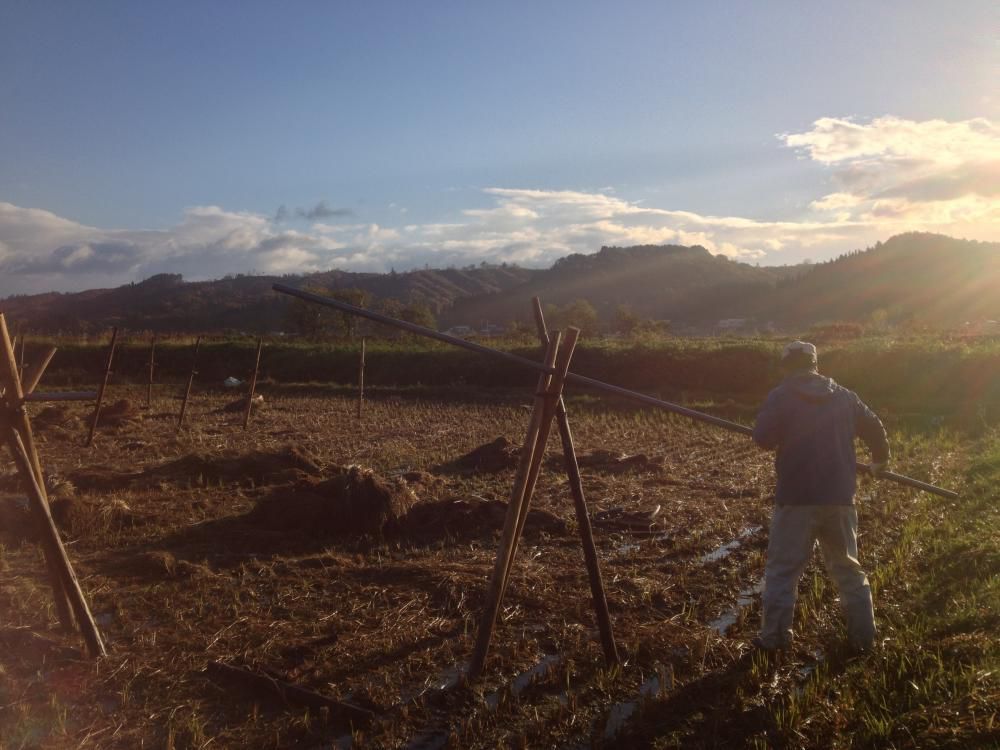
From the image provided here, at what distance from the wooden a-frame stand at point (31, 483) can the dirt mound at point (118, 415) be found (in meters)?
14.2

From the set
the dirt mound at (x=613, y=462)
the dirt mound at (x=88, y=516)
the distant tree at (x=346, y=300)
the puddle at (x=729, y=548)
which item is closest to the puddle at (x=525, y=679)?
the puddle at (x=729, y=548)

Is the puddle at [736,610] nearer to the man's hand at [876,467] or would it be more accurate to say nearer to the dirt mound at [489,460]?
the man's hand at [876,467]

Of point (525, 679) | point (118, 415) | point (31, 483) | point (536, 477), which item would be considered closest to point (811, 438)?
point (536, 477)

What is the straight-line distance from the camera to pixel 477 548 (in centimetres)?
852

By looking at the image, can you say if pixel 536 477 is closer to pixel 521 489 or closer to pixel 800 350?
pixel 521 489

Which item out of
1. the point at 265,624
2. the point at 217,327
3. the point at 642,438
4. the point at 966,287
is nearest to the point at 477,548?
the point at 265,624

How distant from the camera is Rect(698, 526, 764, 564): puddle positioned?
27.0 ft

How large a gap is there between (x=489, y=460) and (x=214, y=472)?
4465 mm

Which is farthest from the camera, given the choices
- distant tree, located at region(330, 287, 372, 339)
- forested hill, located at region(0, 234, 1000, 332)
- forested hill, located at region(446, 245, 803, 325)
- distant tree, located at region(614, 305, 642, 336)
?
forested hill, located at region(446, 245, 803, 325)

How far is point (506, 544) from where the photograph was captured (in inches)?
214

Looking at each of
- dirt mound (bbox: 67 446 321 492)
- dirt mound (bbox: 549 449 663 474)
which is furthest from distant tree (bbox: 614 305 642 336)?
dirt mound (bbox: 67 446 321 492)

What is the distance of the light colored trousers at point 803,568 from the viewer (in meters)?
5.48

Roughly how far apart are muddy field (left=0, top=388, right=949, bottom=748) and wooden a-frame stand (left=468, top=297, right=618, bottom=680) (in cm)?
27

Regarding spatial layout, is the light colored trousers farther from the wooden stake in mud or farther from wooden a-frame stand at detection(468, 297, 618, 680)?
the wooden stake in mud
